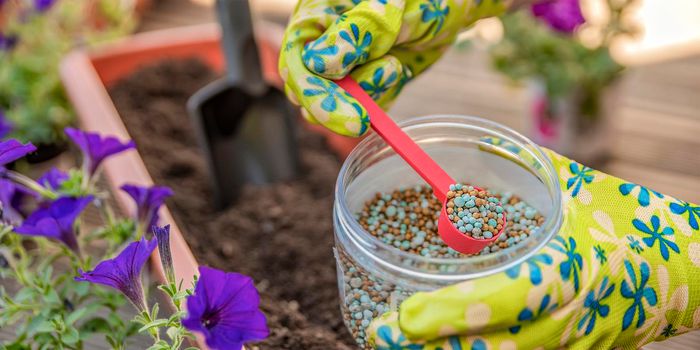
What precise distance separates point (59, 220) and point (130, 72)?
1.98 ft

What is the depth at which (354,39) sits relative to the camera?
2.16 ft

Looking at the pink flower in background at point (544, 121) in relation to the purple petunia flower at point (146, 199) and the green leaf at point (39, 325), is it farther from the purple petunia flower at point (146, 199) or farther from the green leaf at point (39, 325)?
the green leaf at point (39, 325)

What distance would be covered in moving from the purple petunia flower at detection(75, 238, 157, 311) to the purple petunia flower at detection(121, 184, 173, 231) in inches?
5.0

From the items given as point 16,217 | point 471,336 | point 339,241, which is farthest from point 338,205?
point 16,217

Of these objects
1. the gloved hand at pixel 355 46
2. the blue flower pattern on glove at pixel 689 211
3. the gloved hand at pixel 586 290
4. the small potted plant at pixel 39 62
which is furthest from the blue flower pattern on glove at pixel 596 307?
the small potted plant at pixel 39 62

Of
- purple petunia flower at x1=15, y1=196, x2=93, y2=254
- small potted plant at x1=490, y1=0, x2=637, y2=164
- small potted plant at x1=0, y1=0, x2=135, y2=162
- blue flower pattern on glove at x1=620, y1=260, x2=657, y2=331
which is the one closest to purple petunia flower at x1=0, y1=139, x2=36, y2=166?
purple petunia flower at x1=15, y1=196, x2=93, y2=254

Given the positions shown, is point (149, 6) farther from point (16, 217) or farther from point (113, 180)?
point (16, 217)

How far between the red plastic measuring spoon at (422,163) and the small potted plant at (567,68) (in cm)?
54

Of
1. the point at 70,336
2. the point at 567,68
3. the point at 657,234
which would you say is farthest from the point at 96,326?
the point at 567,68

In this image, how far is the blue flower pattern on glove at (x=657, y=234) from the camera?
60cm

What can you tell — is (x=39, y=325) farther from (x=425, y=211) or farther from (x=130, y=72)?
(x=130, y=72)

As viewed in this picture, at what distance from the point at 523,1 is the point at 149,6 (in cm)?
90

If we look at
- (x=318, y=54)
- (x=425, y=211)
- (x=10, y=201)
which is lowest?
(x=10, y=201)

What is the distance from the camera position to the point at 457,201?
60cm
